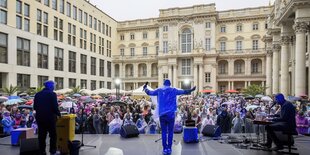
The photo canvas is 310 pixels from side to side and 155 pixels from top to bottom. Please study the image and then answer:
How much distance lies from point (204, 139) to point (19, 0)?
37941mm

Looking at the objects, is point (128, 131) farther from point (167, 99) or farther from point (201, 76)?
point (201, 76)

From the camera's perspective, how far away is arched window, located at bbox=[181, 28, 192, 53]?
62406 millimetres

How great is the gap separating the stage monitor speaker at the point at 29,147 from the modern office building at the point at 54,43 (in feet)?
105

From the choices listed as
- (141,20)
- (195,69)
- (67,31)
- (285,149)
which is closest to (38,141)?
(285,149)

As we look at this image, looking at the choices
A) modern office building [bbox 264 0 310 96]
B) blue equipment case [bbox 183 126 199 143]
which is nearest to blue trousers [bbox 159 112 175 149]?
blue equipment case [bbox 183 126 199 143]

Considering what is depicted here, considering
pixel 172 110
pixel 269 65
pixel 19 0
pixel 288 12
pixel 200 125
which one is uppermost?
pixel 19 0

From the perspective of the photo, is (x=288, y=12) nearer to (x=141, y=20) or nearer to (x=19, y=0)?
(x=19, y=0)

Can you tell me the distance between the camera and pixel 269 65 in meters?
43.0

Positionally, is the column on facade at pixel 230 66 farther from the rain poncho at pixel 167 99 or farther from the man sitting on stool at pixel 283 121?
the rain poncho at pixel 167 99

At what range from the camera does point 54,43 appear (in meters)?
46.3

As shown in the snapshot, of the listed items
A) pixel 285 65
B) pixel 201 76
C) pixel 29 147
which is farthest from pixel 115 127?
pixel 201 76

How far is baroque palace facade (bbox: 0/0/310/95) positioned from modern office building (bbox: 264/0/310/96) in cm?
15

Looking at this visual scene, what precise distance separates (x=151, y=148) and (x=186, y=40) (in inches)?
2173

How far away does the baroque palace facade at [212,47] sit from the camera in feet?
198
